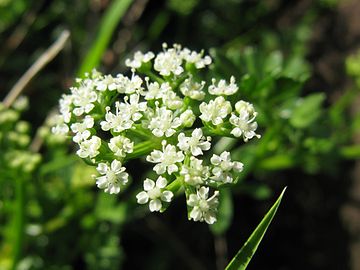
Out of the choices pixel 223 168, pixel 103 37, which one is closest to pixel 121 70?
pixel 103 37

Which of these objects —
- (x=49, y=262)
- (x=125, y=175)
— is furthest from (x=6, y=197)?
(x=125, y=175)

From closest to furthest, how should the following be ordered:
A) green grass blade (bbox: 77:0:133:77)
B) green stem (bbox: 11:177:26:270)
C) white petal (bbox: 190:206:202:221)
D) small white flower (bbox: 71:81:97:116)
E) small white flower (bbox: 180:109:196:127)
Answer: white petal (bbox: 190:206:202:221) < small white flower (bbox: 180:109:196:127) < small white flower (bbox: 71:81:97:116) < green stem (bbox: 11:177:26:270) < green grass blade (bbox: 77:0:133:77)

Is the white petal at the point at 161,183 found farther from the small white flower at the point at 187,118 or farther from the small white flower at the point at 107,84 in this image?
the small white flower at the point at 107,84

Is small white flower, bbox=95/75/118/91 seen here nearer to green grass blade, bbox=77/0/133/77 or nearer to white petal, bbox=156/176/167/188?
white petal, bbox=156/176/167/188

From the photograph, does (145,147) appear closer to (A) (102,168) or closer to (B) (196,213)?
(A) (102,168)

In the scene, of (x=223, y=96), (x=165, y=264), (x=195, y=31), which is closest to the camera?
(x=223, y=96)

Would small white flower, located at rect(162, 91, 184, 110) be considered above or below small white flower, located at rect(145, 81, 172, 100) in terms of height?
below

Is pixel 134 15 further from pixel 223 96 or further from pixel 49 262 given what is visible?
pixel 223 96

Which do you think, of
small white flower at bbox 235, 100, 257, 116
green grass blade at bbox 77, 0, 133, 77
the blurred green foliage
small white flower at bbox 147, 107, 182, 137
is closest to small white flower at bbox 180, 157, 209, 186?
small white flower at bbox 147, 107, 182, 137
